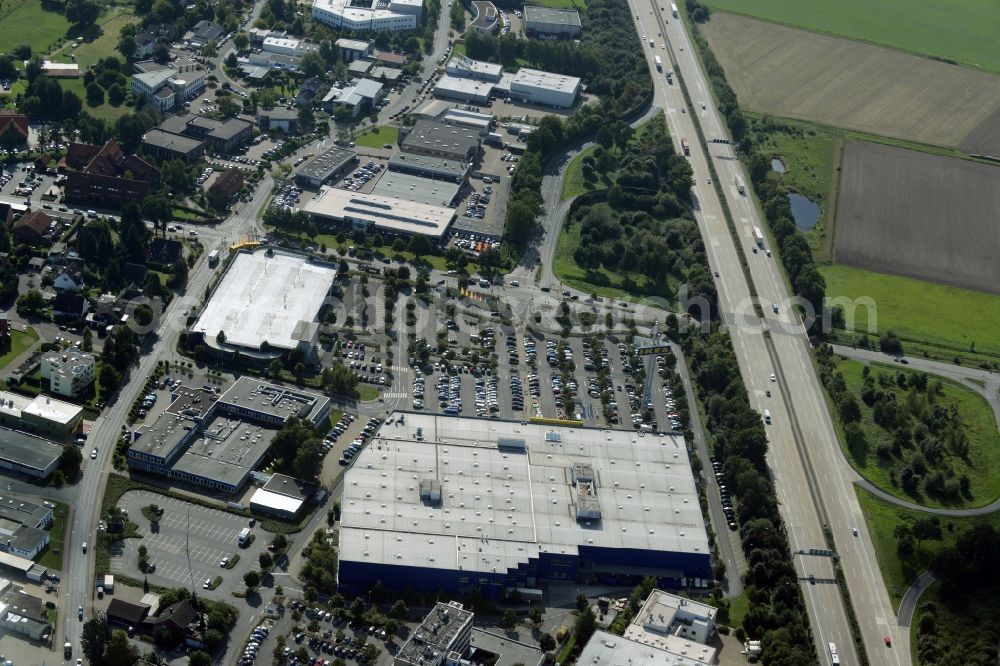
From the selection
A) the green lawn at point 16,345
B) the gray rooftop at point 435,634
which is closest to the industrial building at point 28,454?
the green lawn at point 16,345

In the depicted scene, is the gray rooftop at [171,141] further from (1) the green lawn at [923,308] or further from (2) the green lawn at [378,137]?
(1) the green lawn at [923,308]

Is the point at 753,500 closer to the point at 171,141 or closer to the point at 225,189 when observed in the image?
the point at 225,189

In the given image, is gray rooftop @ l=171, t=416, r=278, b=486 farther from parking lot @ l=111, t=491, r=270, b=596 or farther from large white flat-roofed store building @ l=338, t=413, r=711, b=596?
large white flat-roofed store building @ l=338, t=413, r=711, b=596

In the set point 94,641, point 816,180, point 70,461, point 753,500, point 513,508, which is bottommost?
point 816,180

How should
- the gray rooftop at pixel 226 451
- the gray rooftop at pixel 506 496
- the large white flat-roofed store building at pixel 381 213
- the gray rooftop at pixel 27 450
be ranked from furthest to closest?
the large white flat-roofed store building at pixel 381 213 → the gray rooftop at pixel 226 451 → the gray rooftop at pixel 27 450 → the gray rooftop at pixel 506 496

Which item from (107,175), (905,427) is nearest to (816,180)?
(905,427)

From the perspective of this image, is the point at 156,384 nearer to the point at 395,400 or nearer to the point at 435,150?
the point at 395,400
